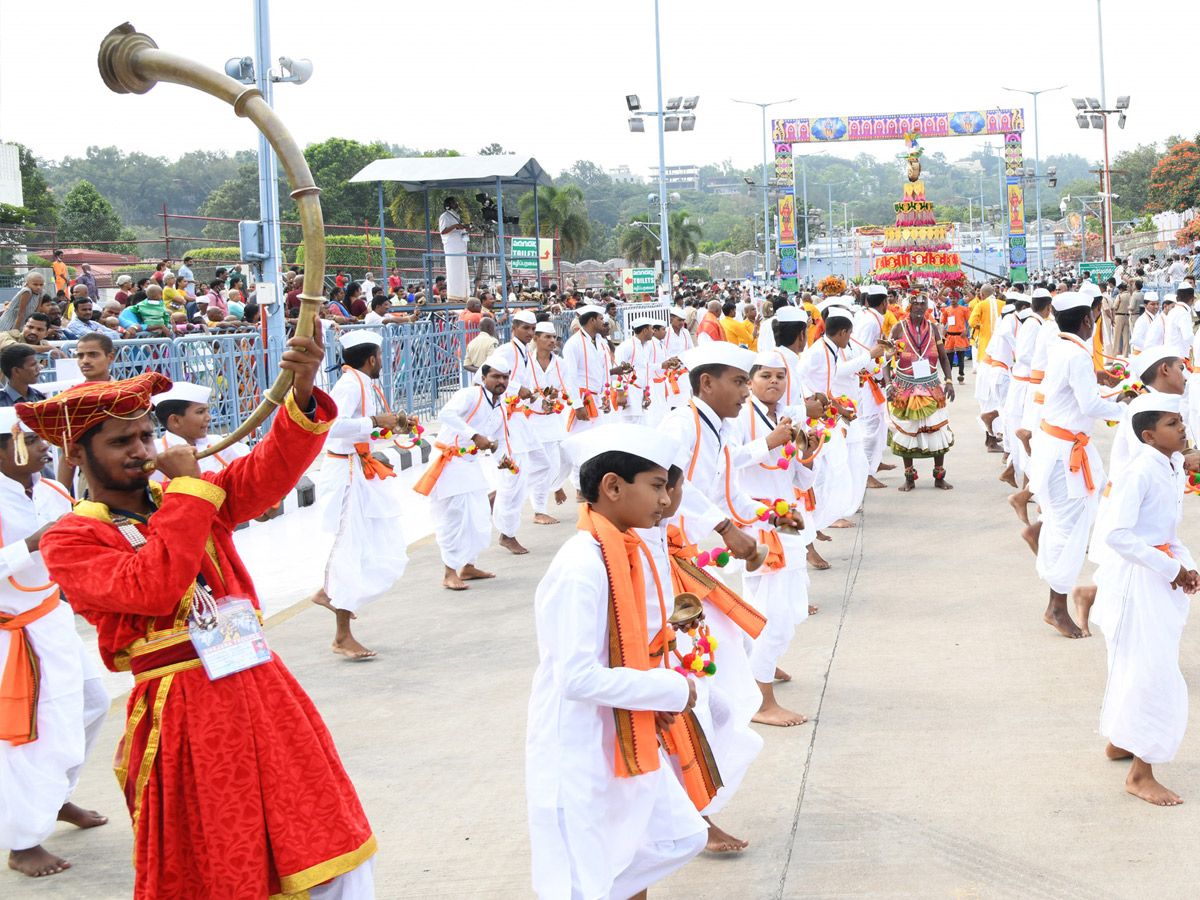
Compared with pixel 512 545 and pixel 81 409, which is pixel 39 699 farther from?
pixel 512 545

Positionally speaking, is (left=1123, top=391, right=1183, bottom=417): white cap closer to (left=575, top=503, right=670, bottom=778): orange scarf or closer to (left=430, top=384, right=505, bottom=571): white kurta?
(left=575, top=503, right=670, bottom=778): orange scarf

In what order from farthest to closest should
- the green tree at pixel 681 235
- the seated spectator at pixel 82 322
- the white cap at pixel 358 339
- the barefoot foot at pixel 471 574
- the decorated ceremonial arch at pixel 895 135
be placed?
1. the green tree at pixel 681 235
2. the decorated ceremonial arch at pixel 895 135
3. the seated spectator at pixel 82 322
4. the barefoot foot at pixel 471 574
5. the white cap at pixel 358 339

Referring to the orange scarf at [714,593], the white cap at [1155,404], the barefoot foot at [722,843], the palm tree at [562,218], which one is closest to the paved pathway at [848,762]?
the barefoot foot at [722,843]

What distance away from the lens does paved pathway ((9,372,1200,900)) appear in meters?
4.32

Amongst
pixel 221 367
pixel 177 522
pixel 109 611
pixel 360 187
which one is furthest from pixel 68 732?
pixel 360 187

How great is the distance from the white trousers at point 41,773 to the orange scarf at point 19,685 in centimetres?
5

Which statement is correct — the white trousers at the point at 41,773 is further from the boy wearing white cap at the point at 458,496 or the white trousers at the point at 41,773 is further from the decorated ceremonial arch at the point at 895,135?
the decorated ceremonial arch at the point at 895,135

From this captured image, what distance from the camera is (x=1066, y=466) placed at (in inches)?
286

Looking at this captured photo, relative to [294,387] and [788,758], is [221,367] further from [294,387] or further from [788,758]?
[294,387]

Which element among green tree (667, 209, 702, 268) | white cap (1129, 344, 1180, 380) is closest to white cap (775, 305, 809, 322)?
white cap (1129, 344, 1180, 380)

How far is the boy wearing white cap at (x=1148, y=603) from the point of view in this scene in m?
4.64

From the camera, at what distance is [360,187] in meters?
62.7

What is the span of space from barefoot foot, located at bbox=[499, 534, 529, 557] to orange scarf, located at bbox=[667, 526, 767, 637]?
5881 millimetres

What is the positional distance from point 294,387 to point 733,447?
A: 296 cm
